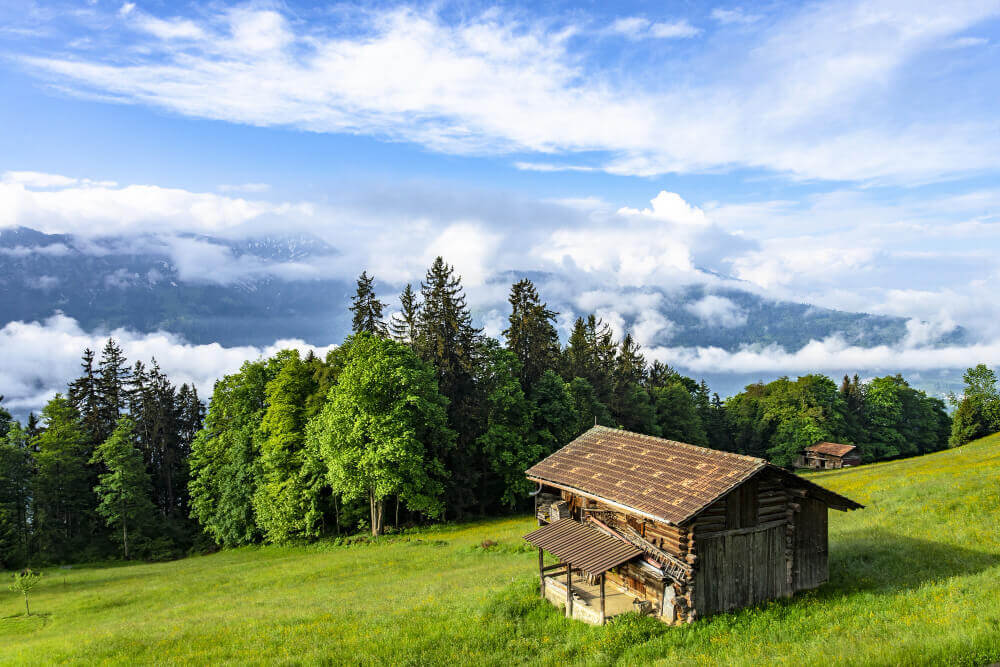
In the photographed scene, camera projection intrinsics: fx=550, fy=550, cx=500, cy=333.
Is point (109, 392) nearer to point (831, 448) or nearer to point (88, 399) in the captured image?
point (88, 399)

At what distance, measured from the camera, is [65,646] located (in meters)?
20.9

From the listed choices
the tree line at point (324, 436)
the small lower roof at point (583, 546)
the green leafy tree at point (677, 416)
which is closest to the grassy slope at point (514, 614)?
the small lower roof at point (583, 546)

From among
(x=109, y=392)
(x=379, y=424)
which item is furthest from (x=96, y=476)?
(x=379, y=424)

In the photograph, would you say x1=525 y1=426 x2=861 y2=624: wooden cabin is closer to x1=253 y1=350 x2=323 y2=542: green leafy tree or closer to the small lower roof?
the small lower roof

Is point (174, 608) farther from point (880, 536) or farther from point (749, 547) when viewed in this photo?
point (880, 536)

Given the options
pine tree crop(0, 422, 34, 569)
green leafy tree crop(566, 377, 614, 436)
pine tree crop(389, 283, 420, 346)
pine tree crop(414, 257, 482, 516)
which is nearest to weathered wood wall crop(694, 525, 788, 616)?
pine tree crop(414, 257, 482, 516)

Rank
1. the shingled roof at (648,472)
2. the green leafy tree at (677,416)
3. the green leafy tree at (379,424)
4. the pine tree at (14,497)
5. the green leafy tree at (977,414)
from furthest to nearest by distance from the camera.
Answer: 1. the green leafy tree at (977,414)
2. the green leafy tree at (677,416)
3. the pine tree at (14,497)
4. the green leafy tree at (379,424)
5. the shingled roof at (648,472)

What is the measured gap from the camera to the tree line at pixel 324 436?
43.4 meters

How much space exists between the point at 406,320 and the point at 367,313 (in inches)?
157

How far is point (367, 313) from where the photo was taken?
2024 inches

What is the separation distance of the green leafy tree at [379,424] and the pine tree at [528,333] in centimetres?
1515

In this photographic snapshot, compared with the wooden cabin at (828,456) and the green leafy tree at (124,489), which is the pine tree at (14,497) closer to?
the green leafy tree at (124,489)

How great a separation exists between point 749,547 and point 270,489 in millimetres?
40429

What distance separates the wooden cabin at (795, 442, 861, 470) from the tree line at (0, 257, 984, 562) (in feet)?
139
